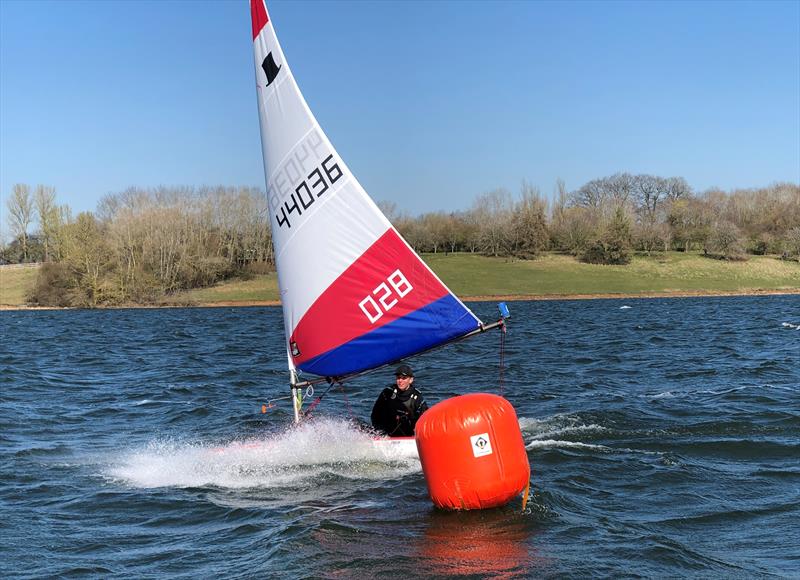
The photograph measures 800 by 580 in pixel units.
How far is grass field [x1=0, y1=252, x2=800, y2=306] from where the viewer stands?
77875 mm

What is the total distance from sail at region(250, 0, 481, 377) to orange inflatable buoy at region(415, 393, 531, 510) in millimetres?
3101

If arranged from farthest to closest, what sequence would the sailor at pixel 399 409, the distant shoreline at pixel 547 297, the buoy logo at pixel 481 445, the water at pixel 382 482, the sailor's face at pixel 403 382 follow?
the distant shoreline at pixel 547 297, the sailor at pixel 399 409, the sailor's face at pixel 403 382, the buoy logo at pixel 481 445, the water at pixel 382 482

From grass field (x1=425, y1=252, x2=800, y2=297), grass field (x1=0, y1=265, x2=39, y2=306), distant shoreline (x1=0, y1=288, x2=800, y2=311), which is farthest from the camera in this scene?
grass field (x1=425, y1=252, x2=800, y2=297)

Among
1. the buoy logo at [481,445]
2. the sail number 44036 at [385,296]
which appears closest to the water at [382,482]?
the buoy logo at [481,445]

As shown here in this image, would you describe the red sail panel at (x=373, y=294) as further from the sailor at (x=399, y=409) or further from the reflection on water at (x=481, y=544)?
the reflection on water at (x=481, y=544)

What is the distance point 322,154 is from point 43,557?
240 inches

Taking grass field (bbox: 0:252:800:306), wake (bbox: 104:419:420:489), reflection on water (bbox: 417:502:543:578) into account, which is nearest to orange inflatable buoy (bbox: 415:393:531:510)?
reflection on water (bbox: 417:502:543:578)

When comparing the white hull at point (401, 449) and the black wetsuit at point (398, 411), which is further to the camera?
the black wetsuit at point (398, 411)

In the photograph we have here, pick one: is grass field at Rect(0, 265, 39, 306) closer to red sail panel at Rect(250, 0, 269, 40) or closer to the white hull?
red sail panel at Rect(250, 0, 269, 40)

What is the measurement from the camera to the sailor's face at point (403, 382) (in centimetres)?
1062

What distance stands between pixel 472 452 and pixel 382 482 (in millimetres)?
2645

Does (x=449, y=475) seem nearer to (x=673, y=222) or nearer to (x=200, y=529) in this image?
(x=200, y=529)

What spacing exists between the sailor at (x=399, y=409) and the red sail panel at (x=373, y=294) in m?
0.80

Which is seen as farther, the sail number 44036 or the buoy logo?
the sail number 44036
